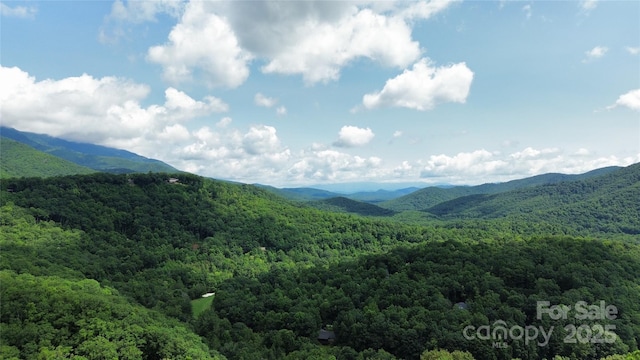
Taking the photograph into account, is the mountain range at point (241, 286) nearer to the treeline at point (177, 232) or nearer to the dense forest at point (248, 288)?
the dense forest at point (248, 288)

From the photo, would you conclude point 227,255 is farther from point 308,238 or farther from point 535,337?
point 535,337

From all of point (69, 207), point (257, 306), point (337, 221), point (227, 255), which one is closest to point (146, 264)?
point (227, 255)

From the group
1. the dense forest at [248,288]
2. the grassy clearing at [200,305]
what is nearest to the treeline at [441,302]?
the dense forest at [248,288]

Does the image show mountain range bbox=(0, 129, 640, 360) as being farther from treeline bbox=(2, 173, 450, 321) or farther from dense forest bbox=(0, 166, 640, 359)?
treeline bbox=(2, 173, 450, 321)

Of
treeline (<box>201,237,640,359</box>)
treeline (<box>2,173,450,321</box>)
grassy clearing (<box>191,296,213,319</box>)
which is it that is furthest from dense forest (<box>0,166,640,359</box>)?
grassy clearing (<box>191,296,213,319</box>)

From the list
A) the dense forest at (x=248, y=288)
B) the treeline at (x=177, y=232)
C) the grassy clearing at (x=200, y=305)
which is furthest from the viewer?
the treeline at (x=177, y=232)

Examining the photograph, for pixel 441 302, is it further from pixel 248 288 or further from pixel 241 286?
pixel 241 286
